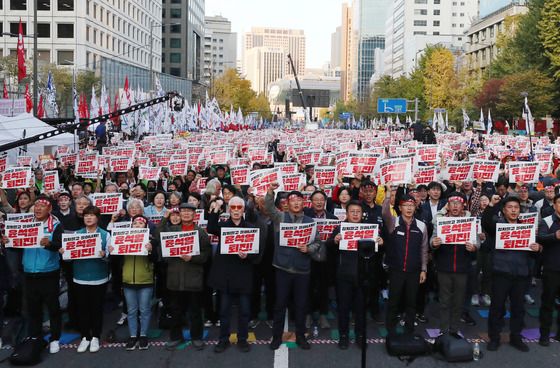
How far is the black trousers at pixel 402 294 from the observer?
8.13 m

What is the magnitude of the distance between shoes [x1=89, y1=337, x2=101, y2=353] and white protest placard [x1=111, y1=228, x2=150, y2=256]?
1.19 m

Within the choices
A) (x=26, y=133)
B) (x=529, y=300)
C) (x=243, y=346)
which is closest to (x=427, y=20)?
(x=26, y=133)

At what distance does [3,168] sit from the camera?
13.5m

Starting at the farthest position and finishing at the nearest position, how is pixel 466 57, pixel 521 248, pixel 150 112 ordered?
pixel 466 57, pixel 150 112, pixel 521 248

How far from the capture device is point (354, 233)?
8.04m

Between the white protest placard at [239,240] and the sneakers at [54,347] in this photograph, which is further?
the sneakers at [54,347]

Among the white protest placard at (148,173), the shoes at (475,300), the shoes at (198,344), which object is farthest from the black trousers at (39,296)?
the white protest placard at (148,173)

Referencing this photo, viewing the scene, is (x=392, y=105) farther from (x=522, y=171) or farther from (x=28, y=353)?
(x=28, y=353)

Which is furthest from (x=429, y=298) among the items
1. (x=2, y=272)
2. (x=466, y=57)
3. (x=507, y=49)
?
(x=466, y=57)

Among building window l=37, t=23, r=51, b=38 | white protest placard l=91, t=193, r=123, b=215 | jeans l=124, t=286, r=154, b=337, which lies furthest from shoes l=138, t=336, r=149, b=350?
building window l=37, t=23, r=51, b=38

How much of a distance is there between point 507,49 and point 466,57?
35004mm

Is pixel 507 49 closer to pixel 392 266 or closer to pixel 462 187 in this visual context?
pixel 462 187

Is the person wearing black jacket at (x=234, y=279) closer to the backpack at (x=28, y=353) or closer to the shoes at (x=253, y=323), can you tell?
the shoes at (x=253, y=323)

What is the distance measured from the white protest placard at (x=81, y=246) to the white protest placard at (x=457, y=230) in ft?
13.7
